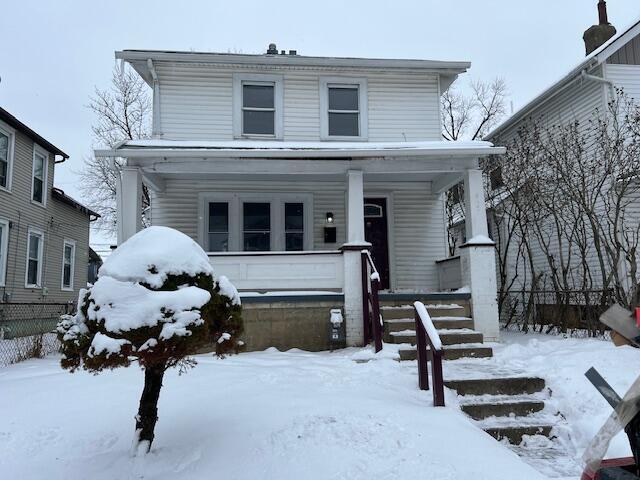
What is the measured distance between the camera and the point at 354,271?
852 cm

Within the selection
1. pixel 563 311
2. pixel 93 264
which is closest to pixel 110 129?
pixel 93 264

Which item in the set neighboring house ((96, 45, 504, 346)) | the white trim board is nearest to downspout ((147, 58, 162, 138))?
neighboring house ((96, 45, 504, 346))

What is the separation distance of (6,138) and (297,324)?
11516 millimetres

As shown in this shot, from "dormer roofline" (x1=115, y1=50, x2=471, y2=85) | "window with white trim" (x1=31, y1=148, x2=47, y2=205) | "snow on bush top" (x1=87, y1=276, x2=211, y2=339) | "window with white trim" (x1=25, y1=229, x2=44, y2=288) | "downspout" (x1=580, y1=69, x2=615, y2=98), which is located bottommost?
"snow on bush top" (x1=87, y1=276, x2=211, y2=339)

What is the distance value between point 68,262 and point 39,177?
381 centimetres

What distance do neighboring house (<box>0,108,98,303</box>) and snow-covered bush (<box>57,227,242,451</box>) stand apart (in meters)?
12.4

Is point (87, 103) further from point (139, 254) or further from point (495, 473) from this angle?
point (495, 473)

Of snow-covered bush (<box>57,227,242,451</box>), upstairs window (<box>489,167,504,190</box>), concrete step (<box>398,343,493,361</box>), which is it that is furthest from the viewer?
upstairs window (<box>489,167,504,190</box>)

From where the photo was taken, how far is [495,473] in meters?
3.44

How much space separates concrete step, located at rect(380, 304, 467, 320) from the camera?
8.33 m

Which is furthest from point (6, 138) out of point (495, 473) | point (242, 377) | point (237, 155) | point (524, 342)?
point (495, 473)

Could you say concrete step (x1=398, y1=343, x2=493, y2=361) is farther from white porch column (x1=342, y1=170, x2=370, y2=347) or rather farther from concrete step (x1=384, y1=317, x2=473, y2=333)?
white porch column (x1=342, y1=170, x2=370, y2=347)

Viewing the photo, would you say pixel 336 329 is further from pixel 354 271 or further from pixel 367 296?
pixel 354 271

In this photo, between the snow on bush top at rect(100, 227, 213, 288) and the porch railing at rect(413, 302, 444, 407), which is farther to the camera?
the porch railing at rect(413, 302, 444, 407)
